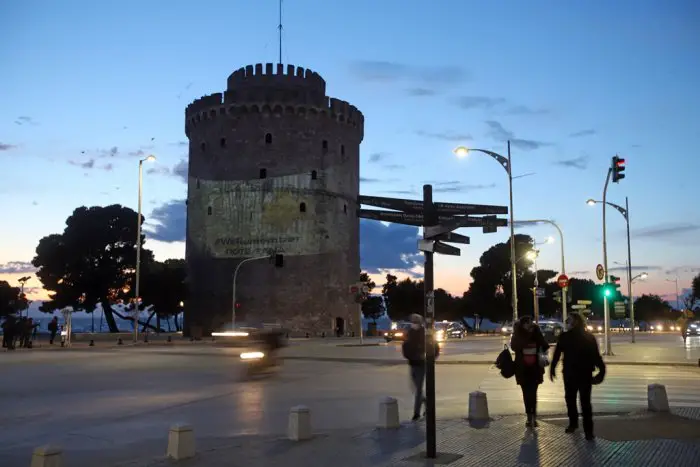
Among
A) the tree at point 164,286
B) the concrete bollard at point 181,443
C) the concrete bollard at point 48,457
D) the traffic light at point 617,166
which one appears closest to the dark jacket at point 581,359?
the concrete bollard at point 181,443

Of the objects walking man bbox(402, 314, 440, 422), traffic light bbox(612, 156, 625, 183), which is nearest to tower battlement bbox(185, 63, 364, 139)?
traffic light bbox(612, 156, 625, 183)

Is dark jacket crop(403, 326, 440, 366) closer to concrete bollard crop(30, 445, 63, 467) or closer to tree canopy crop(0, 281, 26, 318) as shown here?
concrete bollard crop(30, 445, 63, 467)

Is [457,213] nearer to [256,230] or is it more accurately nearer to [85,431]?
[85,431]

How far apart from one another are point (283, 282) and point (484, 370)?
4314cm

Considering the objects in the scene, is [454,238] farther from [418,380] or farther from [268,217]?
[268,217]

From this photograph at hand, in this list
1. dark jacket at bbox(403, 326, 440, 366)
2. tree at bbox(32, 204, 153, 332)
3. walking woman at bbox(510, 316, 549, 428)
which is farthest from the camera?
tree at bbox(32, 204, 153, 332)

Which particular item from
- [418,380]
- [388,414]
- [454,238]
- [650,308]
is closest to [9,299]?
[418,380]

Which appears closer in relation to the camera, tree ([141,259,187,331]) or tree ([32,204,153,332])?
tree ([32,204,153,332])

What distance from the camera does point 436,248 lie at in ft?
30.9

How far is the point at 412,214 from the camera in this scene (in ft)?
30.6

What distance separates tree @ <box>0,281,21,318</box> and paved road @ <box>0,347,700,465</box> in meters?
85.0

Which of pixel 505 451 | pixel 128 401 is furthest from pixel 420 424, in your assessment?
pixel 128 401

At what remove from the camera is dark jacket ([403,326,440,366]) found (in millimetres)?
12188

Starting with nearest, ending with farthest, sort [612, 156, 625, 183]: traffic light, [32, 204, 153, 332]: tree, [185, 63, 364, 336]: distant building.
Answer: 1. [612, 156, 625, 183]: traffic light
2. [185, 63, 364, 336]: distant building
3. [32, 204, 153, 332]: tree
